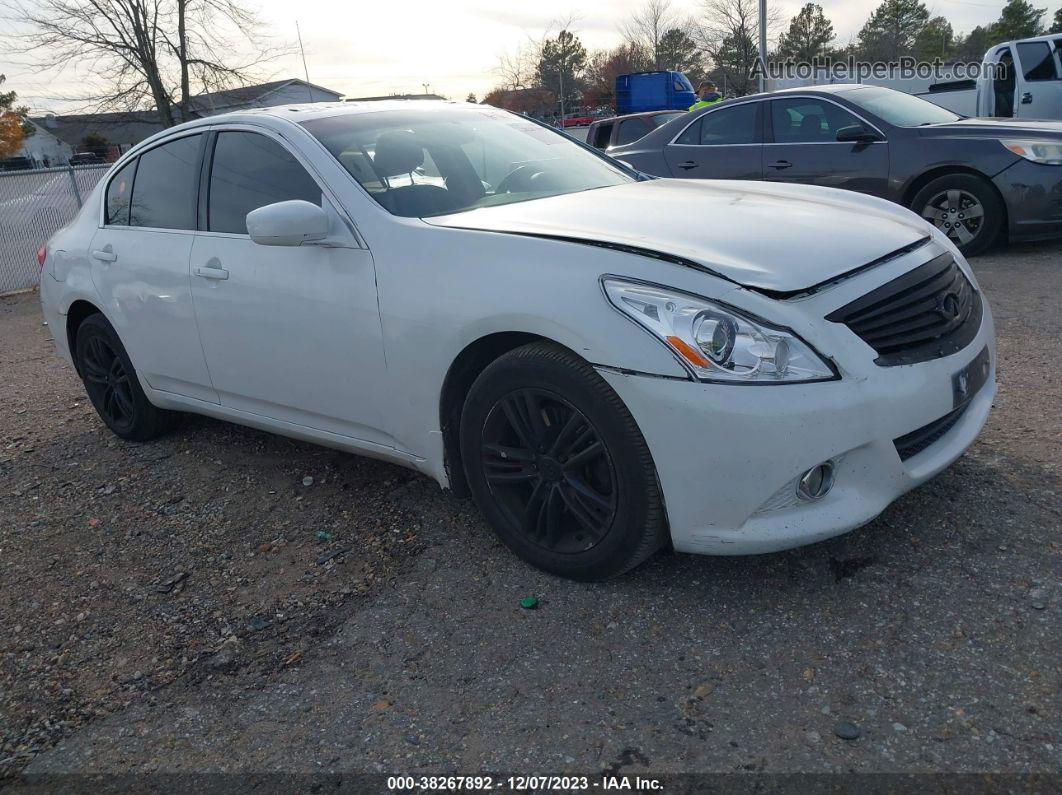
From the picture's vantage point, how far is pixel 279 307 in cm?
352

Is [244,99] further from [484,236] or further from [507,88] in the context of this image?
[507,88]

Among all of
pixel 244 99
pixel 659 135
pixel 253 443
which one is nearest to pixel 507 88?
pixel 244 99

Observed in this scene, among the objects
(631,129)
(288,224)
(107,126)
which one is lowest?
(631,129)

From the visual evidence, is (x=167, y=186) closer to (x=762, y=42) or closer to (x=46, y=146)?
(x=762, y=42)

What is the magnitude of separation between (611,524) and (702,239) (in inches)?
36.9

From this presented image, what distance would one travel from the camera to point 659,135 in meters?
9.38

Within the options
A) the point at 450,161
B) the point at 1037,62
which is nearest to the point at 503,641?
the point at 450,161

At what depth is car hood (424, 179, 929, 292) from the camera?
8.79ft

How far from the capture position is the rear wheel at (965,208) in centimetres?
773

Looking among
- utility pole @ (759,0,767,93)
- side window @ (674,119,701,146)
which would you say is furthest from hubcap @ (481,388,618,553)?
utility pole @ (759,0,767,93)

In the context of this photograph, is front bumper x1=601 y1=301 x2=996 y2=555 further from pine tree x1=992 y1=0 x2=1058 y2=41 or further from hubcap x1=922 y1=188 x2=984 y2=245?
pine tree x1=992 y1=0 x2=1058 y2=41

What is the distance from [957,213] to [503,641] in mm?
6845

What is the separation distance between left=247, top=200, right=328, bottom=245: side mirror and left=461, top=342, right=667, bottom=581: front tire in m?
0.88

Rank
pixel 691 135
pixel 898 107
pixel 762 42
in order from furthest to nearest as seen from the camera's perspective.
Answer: pixel 762 42
pixel 691 135
pixel 898 107
